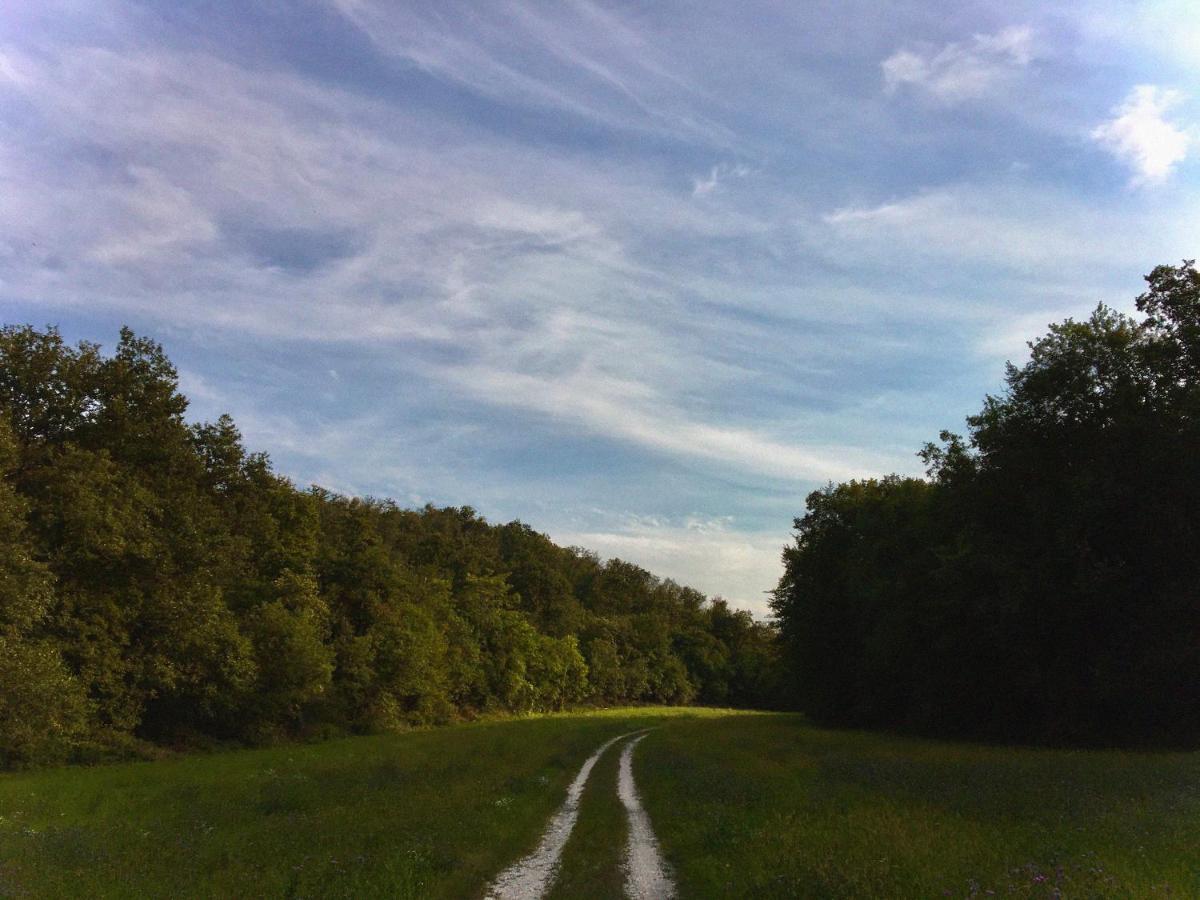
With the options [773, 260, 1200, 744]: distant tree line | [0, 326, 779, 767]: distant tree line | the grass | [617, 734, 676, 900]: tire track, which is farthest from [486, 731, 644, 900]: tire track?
[773, 260, 1200, 744]: distant tree line

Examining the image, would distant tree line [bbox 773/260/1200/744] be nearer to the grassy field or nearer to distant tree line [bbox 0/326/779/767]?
the grassy field

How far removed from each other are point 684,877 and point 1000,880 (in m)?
4.09

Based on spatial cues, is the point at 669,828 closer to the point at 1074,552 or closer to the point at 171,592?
the point at 1074,552

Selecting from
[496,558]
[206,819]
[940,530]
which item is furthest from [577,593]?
[206,819]

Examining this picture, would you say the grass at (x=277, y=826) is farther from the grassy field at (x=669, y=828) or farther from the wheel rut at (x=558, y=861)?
the wheel rut at (x=558, y=861)

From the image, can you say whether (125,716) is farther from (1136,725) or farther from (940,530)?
(1136,725)

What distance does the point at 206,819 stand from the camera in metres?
16.2

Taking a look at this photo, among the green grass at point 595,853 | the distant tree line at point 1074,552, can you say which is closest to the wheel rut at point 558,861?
the green grass at point 595,853

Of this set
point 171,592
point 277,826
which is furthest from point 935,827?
point 171,592

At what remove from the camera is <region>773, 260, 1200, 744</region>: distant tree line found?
28.6 m

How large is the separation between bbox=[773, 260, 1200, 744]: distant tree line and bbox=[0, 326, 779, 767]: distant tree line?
3448 centimetres

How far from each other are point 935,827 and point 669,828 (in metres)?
4.59

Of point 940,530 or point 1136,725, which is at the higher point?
point 940,530

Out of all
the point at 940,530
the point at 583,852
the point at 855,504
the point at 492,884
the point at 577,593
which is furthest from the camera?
the point at 577,593
